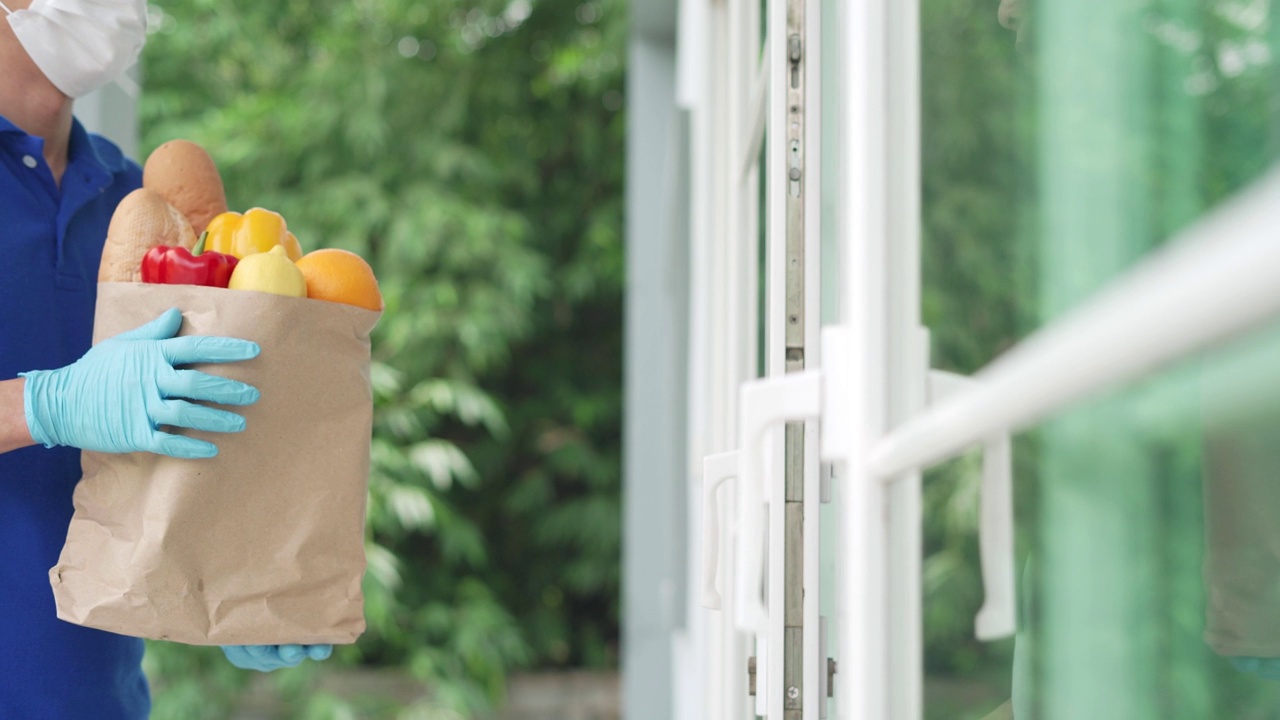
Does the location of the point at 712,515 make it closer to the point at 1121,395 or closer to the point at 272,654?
the point at 272,654

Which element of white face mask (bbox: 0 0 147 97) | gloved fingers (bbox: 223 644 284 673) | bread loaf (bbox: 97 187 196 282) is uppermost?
white face mask (bbox: 0 0 147 97)

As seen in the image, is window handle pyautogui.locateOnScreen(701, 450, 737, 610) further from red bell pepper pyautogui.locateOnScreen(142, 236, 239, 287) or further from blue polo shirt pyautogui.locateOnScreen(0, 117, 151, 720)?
blue polo shirt pyautogui.locateOnScreen(0, 117, 151, 720)

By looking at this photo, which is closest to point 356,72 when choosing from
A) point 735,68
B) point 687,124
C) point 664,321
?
point 664,321

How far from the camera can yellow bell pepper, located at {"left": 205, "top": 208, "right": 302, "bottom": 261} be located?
3.07 feet

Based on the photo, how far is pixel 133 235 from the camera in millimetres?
920

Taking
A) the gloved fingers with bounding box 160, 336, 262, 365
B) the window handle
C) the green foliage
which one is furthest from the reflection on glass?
the green foliage

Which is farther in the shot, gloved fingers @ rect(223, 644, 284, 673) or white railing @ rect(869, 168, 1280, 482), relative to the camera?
gloved fingers @ rect(223, 644, 284, 673)

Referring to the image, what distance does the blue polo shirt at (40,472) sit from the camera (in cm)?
105

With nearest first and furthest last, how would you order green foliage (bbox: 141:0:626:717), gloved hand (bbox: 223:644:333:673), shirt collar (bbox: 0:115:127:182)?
gloved hand (bbox: 223:644:333:673) < shirt collar (bbox: 0:115:127:182) < green foliage (bbox: 141:0:626:717)

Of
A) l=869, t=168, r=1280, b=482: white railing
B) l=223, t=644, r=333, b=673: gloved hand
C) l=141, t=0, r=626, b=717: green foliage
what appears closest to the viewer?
l=869, t=168, r=1280, b=482: white railing

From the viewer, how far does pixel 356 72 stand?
4.07 meters

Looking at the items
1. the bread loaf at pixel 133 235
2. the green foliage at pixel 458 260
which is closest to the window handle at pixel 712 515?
the bread loaf at pixel 133 235

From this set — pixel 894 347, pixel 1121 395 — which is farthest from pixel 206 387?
pixel 1121 395

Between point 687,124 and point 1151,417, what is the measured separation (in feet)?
7.53
